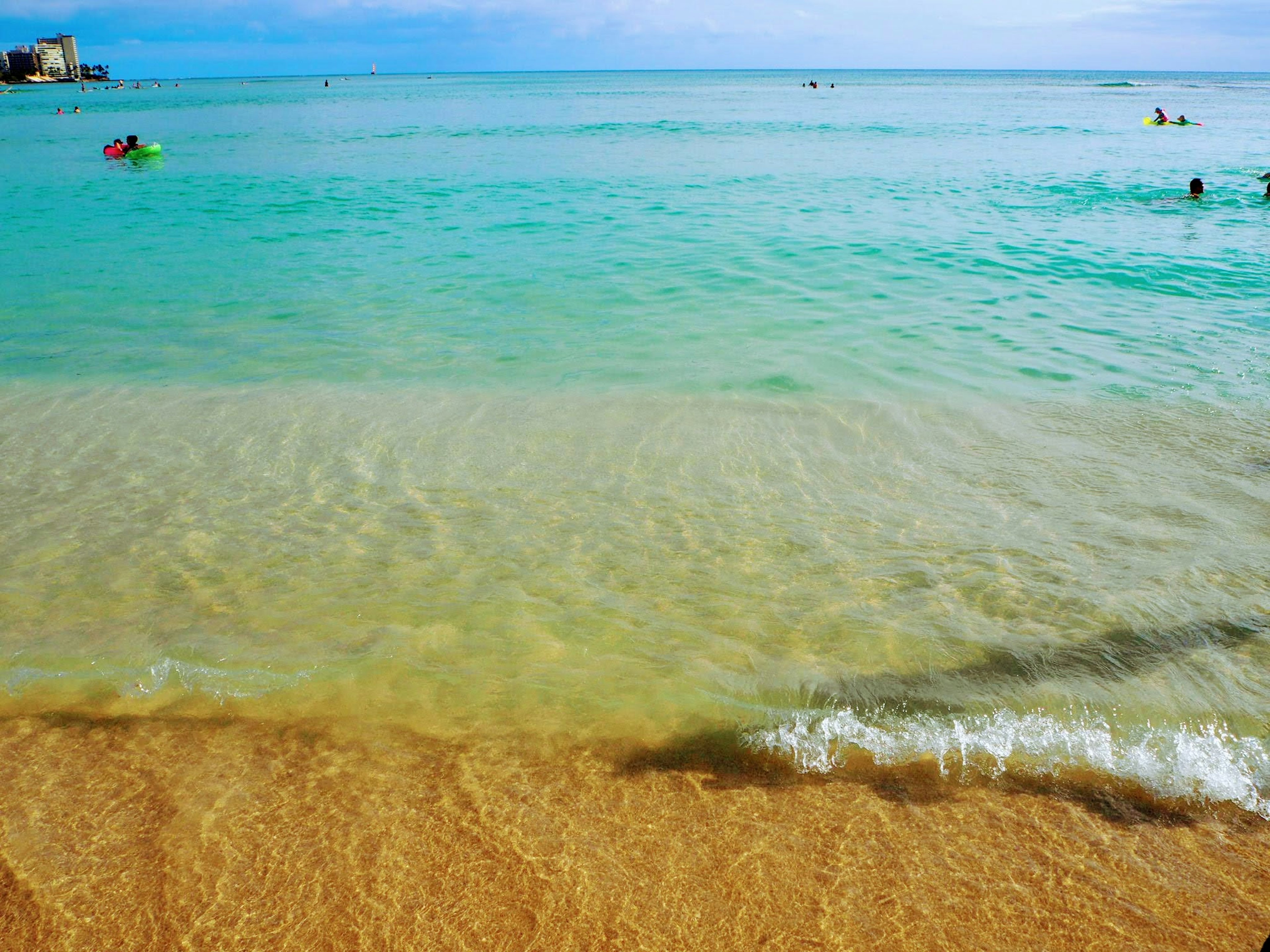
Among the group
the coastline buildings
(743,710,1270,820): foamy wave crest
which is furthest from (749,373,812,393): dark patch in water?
the coastline buildings

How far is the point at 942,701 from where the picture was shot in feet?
10.3

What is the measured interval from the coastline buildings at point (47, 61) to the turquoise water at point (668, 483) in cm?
20000

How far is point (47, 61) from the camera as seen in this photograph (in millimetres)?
167500

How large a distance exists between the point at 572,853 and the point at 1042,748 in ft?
5.74

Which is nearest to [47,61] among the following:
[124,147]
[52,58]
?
[52,58]

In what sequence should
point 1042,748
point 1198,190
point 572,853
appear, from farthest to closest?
point 1198,190 < point 1042,748 < point 572,853

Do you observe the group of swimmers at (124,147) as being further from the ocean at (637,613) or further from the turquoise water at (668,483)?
the ocean at (637,613)

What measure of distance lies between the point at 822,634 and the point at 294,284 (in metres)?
9.40

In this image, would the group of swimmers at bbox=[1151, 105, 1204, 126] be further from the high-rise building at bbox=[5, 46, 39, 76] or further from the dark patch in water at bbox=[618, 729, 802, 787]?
the high-rise building at bbox=[5, 46, 39, 76]

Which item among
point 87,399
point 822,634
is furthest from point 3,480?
point 822,634

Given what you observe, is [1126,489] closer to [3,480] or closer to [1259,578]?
[1259,578]

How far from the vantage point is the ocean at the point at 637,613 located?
239 cm

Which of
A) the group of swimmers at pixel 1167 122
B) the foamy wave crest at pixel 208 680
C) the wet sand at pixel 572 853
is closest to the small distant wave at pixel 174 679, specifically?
the foamy wave crest at pixel 208 680

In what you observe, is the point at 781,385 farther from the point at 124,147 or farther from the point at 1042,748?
the point at 124,147
